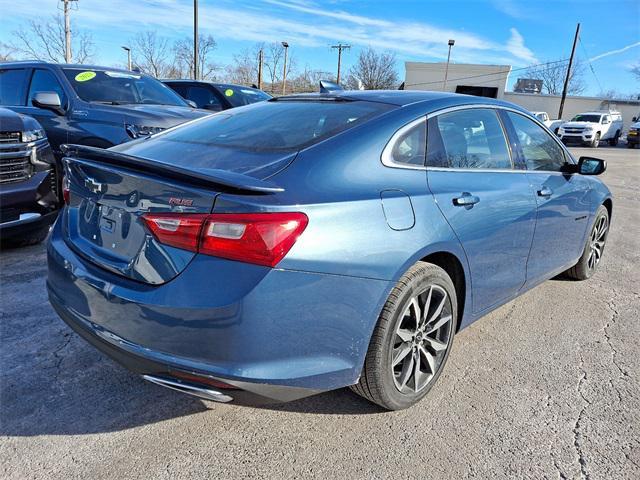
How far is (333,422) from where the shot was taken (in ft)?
8.24

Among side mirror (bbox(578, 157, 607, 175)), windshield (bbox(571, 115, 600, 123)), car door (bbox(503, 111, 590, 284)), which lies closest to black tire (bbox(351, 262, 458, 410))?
car door (bbox(503, 111, 590, 284))

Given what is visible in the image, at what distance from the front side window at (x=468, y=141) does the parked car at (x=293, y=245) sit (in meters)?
0.01

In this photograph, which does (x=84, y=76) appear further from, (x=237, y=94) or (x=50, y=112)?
(x=237, y=94)

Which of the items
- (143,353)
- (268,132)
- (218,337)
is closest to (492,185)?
(268,132)

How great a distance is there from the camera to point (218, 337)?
190cm

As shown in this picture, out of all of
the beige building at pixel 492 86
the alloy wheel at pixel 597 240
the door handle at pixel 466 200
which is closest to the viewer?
the door handle at pixel 466 200

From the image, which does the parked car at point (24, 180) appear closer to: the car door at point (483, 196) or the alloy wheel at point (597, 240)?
the car door at point (483, 196)

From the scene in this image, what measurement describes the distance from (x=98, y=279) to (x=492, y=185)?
2288mm

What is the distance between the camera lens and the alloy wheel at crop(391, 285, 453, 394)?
98.8 inches

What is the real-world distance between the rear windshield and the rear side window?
4781 millimetres

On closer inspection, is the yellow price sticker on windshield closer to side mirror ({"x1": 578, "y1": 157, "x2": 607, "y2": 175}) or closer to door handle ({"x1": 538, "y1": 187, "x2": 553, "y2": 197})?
door handle ({"x1": 538, "y1": 187, "x2": 553, "y2": 197})

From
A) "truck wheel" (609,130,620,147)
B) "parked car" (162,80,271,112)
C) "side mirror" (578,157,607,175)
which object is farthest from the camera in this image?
"truck wheel" (609,130,620,147)

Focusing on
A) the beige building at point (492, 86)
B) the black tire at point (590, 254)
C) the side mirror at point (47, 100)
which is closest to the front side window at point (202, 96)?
the side mirror at point (47, 100)

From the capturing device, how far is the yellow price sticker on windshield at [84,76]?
626 cm
